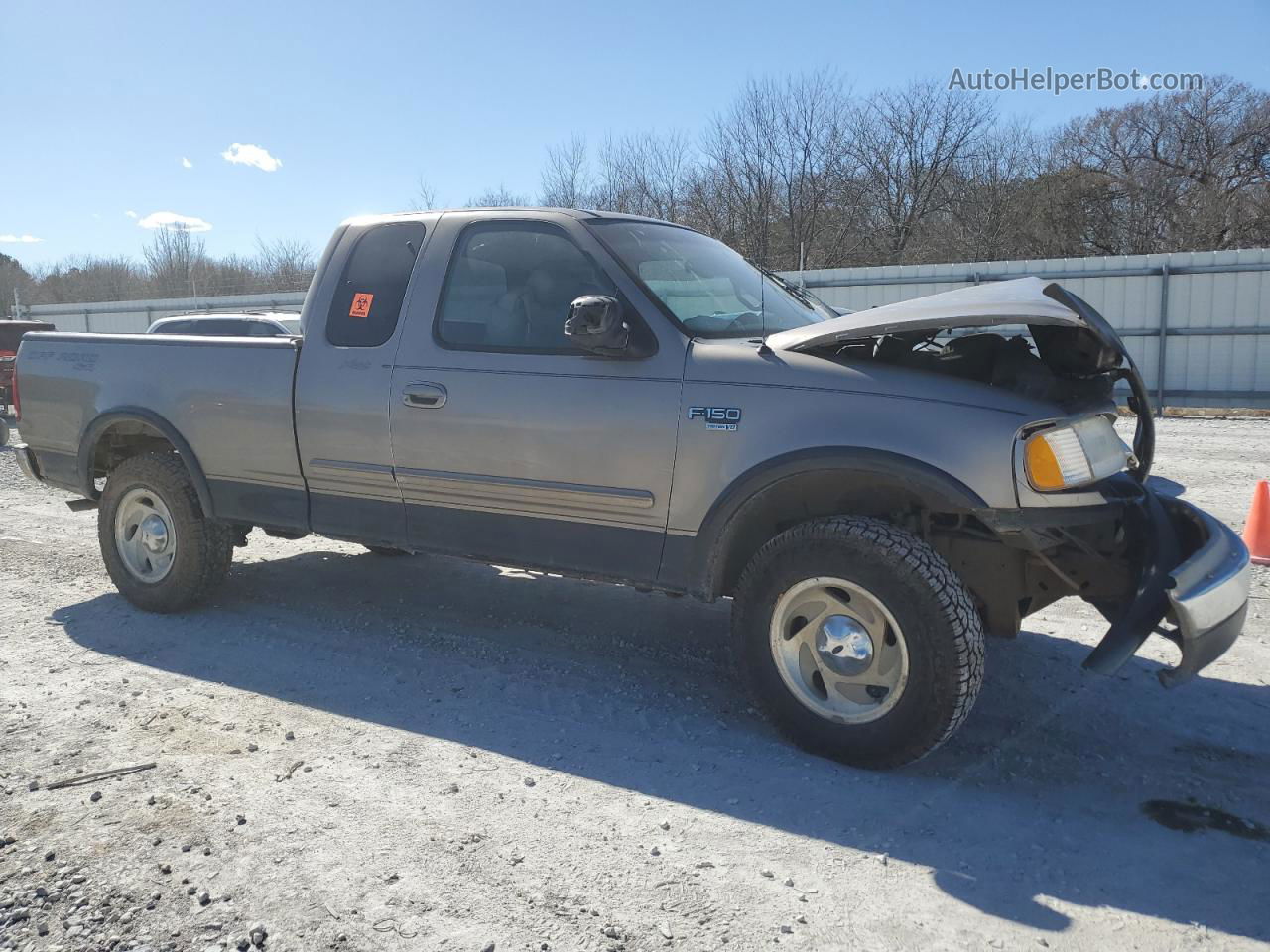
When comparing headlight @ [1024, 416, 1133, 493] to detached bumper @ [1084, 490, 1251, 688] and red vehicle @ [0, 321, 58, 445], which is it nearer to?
detached bumper @ [1084, 490, 1251, 688]

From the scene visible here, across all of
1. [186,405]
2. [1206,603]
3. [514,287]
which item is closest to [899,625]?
[1206,603]

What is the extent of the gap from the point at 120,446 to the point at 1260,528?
680 centimetres

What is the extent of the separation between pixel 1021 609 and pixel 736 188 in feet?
89.4

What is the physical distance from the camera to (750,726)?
4.05m

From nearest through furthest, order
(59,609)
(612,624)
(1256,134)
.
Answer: (612,624)
(59,609)
(1256,134)

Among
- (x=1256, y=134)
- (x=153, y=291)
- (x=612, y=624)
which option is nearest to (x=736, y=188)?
(x=1256, y=134)

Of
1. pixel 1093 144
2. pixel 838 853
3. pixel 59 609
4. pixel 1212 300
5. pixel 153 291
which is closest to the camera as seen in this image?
pixel 838 853

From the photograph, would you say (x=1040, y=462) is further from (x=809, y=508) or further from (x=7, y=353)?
(x=7, y=353)

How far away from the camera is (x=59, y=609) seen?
577 cm

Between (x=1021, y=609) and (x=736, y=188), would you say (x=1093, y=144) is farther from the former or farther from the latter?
(x=1021, y=609)

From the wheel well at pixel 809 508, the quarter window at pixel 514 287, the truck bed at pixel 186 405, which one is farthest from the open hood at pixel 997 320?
the truck bed at pixel 186 405

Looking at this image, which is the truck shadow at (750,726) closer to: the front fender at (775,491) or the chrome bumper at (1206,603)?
the chrome bumper at (1206,603)

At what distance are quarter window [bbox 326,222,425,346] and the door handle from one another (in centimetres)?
33

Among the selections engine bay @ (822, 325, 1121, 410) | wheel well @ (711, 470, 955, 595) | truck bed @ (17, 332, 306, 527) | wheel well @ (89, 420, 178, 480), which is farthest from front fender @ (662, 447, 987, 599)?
wheel well @ (89, 420, 178, 480)
